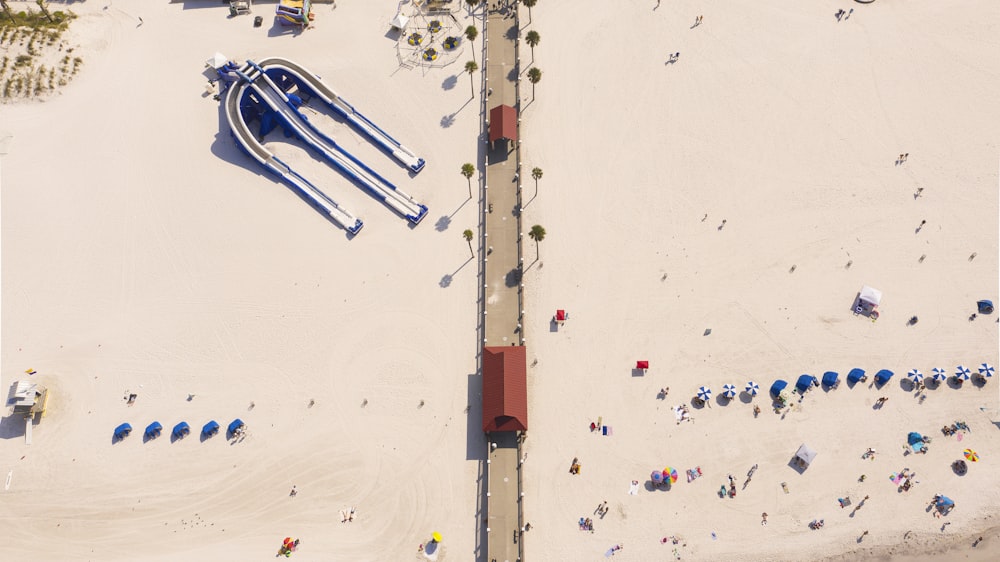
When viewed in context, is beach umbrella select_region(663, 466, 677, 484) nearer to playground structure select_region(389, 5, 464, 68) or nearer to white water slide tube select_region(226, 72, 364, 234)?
white water slide tube select_region(226, 72, 364, 234)

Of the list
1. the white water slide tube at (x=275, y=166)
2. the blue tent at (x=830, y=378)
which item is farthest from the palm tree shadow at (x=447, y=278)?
the blue tent at (x=830, y=378)

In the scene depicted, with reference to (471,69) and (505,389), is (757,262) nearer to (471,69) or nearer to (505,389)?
(505,389)

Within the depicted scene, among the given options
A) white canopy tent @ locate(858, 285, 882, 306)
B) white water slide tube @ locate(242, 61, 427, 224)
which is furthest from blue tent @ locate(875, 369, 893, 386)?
white water slide tube @ locate(242, 61, 427, 224)

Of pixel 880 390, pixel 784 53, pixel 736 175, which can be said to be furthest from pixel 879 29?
pixel 880 390

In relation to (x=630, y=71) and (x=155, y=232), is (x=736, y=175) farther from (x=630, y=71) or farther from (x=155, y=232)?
(x=155, y=232)

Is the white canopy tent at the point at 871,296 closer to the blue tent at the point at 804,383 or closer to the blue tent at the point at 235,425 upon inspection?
the blue tent at the point at 804,383
